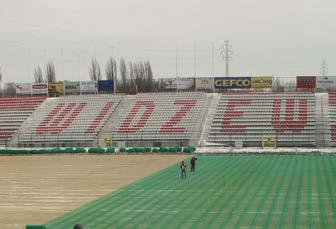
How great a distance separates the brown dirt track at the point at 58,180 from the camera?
2681 cm

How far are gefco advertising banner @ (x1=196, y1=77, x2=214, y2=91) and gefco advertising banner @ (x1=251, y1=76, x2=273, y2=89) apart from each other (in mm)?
6390

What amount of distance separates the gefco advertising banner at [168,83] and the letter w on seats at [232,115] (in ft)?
39.3

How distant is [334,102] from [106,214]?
47.9m

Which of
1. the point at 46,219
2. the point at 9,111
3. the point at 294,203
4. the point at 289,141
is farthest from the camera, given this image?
the point at 9,111

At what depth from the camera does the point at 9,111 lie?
76.1 meters

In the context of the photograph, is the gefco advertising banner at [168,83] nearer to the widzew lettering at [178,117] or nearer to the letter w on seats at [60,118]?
the widzew lettering at [178,117]

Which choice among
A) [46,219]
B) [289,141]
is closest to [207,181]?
[46,219]

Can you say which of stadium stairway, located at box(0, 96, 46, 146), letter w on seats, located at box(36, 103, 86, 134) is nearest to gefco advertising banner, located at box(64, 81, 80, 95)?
stadium stairway, located at box(0, 96, 46, 146)

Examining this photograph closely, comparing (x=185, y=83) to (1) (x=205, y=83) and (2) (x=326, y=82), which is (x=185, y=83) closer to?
(1) (x=205, y=83)

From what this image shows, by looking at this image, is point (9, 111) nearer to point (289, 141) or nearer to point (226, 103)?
point (226, 103)

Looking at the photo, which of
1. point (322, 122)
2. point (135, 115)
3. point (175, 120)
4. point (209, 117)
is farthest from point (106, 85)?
point (322, 122)

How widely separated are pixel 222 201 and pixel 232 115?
38.8 meters

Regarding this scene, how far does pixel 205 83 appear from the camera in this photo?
7662 cm

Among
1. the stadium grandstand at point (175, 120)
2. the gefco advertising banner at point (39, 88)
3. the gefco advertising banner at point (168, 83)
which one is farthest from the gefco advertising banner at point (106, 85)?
the gefco advertising banner at point (39, 88)
